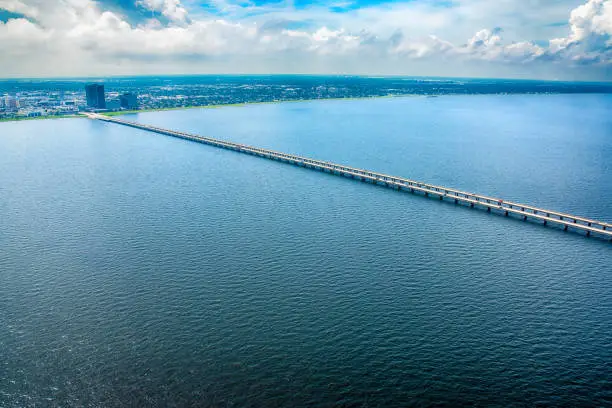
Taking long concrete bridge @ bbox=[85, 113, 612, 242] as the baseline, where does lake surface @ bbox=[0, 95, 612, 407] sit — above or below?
below

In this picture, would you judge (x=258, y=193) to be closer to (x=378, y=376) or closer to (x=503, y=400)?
(x=378, y=376)

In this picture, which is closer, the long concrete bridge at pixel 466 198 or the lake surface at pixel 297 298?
the lake surface at pixel 297 298

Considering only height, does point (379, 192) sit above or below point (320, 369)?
above

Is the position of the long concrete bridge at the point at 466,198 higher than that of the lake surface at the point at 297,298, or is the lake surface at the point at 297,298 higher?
the long concrete bridge at the point at 466,198

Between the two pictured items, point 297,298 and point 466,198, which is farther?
point 466,198

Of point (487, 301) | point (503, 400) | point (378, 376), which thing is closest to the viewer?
point (503, 400)

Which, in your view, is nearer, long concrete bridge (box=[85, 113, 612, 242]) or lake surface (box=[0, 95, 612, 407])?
lake surface (box=[0, 95, 612, 407])

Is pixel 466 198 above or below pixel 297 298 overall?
above

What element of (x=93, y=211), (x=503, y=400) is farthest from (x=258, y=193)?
(x=503, y=400)
